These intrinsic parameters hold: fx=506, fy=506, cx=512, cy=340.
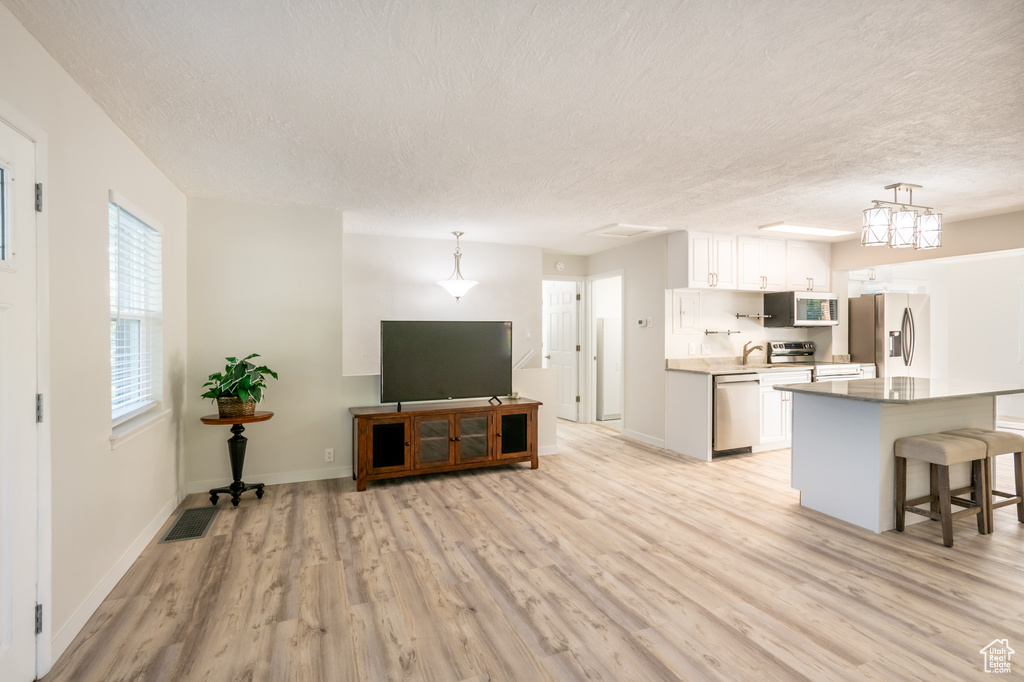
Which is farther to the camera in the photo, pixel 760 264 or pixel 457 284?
pixel 760 264

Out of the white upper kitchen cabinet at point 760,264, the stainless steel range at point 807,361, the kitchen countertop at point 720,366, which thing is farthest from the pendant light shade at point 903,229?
the stainless steel range at point 807,361

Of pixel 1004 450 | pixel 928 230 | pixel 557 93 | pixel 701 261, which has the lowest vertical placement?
pixel 1004 450

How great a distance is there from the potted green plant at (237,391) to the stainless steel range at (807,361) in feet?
17.9

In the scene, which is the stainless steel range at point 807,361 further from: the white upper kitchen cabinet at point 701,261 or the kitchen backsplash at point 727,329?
the white upper kitchen cabinet at point 701,261

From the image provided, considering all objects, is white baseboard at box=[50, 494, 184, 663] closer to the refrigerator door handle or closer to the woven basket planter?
the woven basket planter

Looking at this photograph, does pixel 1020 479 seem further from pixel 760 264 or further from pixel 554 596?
pixel 554 596

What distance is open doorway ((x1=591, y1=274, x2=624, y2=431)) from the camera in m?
7.38

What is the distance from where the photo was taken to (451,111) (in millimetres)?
2424

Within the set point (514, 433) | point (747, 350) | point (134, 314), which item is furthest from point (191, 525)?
point (747, 350)

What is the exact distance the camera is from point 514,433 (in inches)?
194

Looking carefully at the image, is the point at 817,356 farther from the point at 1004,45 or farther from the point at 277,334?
the point at 277,334

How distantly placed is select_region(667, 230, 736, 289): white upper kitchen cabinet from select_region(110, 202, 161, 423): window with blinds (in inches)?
182

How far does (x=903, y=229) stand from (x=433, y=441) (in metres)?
3.87

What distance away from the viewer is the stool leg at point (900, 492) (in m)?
3.25
